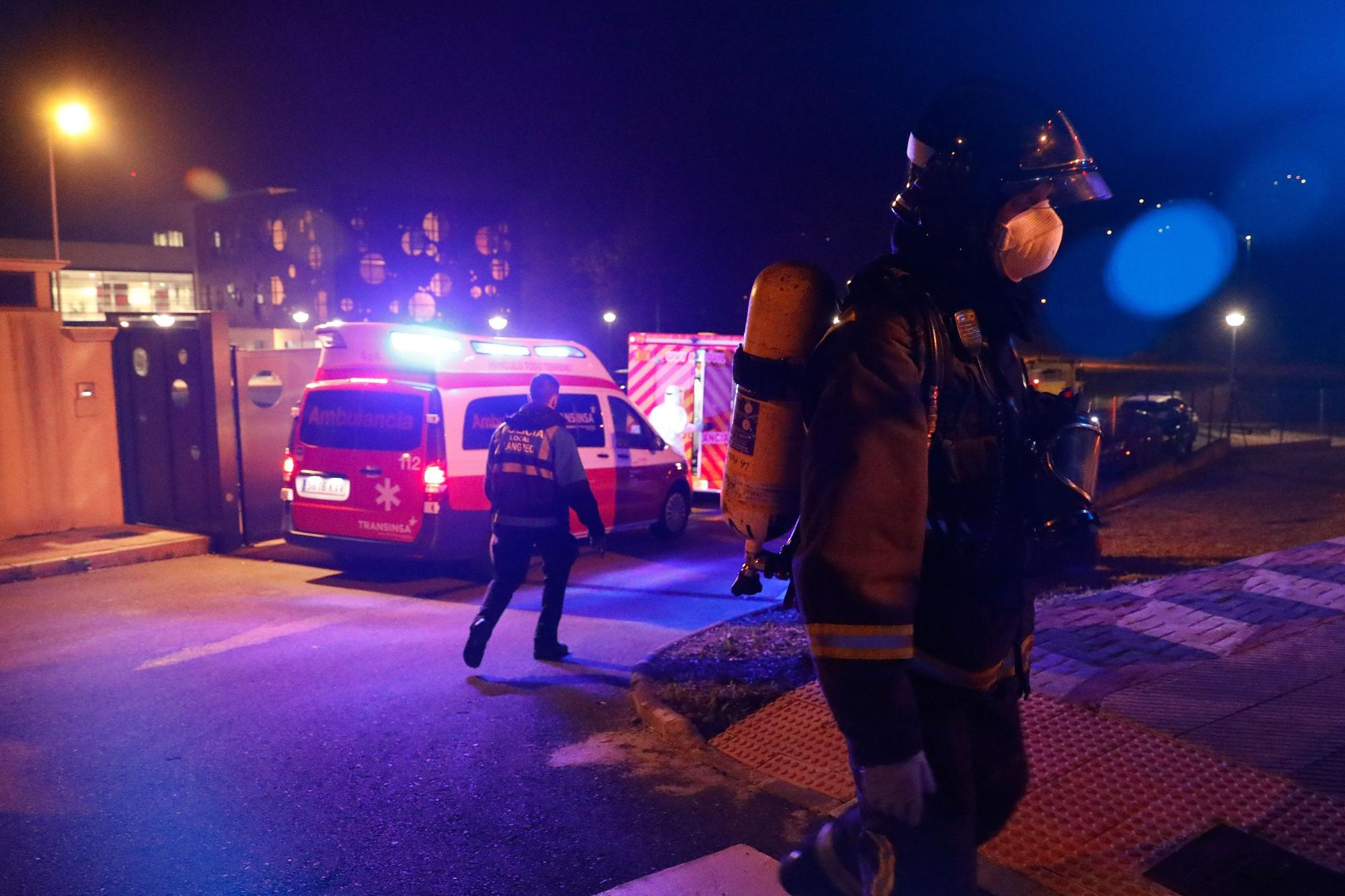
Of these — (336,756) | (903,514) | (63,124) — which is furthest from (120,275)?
(903,514)

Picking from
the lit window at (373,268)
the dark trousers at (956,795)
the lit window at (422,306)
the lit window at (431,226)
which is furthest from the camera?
the lit window at (431,226)

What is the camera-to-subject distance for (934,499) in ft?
7.24

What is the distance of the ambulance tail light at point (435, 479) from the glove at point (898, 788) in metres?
7.05

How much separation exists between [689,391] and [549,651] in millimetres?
7991

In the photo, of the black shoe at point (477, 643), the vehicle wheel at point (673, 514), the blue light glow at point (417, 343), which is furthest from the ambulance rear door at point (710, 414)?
the black shoe at point (477, 643)

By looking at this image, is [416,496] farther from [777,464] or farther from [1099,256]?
[1099,256]

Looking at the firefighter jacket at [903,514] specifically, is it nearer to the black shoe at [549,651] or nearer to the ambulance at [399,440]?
the black shoe at [549,651]

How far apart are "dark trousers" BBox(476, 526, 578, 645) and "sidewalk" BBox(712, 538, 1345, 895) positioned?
1924mm

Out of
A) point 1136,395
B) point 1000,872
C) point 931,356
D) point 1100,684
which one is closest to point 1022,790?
point 931,356

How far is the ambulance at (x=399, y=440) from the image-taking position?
8.66m

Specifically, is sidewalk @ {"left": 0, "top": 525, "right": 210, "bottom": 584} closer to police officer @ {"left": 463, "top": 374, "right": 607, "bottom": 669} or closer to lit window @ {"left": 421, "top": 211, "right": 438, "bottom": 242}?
police officer @ {"left": 463, "top": 374, "right": 607, "bottom": 669}

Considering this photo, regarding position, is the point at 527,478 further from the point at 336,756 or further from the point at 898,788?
the point at 898,788

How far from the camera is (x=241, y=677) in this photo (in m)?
6.20

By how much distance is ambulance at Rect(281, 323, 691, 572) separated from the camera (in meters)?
8.66
